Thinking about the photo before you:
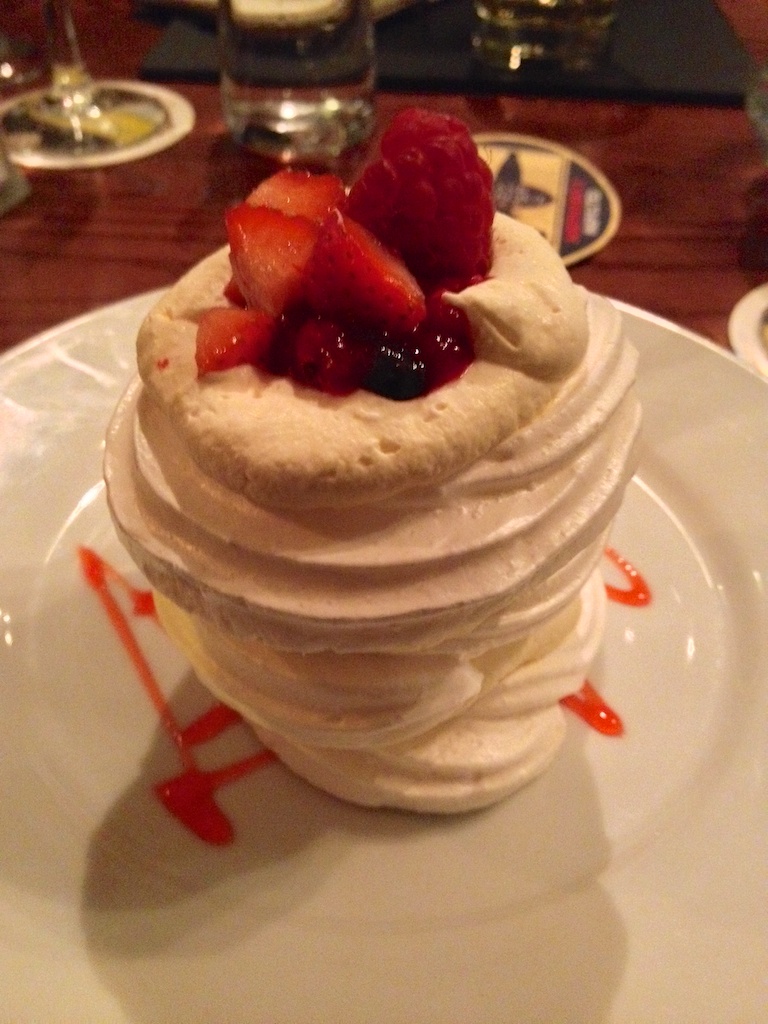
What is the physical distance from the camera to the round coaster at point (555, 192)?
2.18m

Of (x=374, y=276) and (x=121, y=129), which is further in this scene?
(x=121, y=129)

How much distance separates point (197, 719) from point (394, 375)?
625 mm

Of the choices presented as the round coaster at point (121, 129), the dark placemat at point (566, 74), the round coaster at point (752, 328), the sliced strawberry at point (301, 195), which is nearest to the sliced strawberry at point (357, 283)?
the sliced strawberry at point (301, 195)

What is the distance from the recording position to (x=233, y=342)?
3.28 feet

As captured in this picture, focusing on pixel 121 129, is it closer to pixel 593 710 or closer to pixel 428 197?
pixel 428 197

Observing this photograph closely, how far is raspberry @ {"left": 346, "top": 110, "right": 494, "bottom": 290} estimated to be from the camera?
1.00 meters

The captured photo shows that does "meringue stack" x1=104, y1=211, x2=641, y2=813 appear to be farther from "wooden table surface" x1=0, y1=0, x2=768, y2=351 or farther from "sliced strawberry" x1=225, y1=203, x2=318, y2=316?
"wooden table surface" x1=0, y1=0, x2=768, y2=351

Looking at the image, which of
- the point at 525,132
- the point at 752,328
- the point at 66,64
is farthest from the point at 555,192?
the point at 66,64

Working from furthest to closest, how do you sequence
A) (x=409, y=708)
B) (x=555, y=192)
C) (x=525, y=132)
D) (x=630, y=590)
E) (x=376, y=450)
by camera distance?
(x=525, y=132) → (x=555, y=192) → (x=630, y=590) → (x=409, y=708) → (x=376, y=450)

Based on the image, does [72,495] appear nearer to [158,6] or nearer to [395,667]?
[395,667]

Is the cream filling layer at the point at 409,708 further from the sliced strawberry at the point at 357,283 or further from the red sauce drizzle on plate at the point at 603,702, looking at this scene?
the sliced strawberry at the point at 357,283

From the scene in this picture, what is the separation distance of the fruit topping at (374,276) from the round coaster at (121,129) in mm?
1743

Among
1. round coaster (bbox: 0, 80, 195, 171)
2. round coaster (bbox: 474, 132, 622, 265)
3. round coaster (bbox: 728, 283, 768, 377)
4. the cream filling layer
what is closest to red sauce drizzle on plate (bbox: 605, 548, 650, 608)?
the cream filling layer

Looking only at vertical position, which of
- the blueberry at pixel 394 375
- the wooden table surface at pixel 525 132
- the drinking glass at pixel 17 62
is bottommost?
the wooden table surface at pixel 525 132
